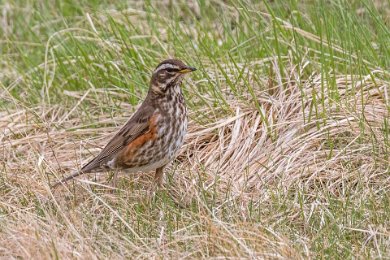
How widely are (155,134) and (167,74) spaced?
1.48 feet

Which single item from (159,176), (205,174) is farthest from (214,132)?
(159,176)

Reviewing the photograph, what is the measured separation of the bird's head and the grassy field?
24.6 inches

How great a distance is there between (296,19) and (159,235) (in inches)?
129

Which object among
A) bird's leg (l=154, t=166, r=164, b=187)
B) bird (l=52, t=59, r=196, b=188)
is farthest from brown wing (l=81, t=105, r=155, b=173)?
bird's leg (l=154, t=166, r=164, b=187)

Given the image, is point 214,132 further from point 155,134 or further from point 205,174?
point 155,134

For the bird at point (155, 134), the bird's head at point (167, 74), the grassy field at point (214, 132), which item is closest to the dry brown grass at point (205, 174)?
the grassy field at point (214, 132)

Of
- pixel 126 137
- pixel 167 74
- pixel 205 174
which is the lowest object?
pixel 205 174

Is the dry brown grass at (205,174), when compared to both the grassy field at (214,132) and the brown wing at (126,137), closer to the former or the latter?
the grassy field at (214,132)

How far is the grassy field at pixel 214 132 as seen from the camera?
6.17 m

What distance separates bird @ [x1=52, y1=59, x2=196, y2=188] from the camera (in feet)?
24.8

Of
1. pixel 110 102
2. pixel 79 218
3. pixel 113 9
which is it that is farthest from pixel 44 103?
pixel 79 218

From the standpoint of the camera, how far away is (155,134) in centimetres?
758

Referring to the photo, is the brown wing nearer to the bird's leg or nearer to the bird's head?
the bird's head

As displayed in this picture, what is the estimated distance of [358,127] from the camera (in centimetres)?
775
